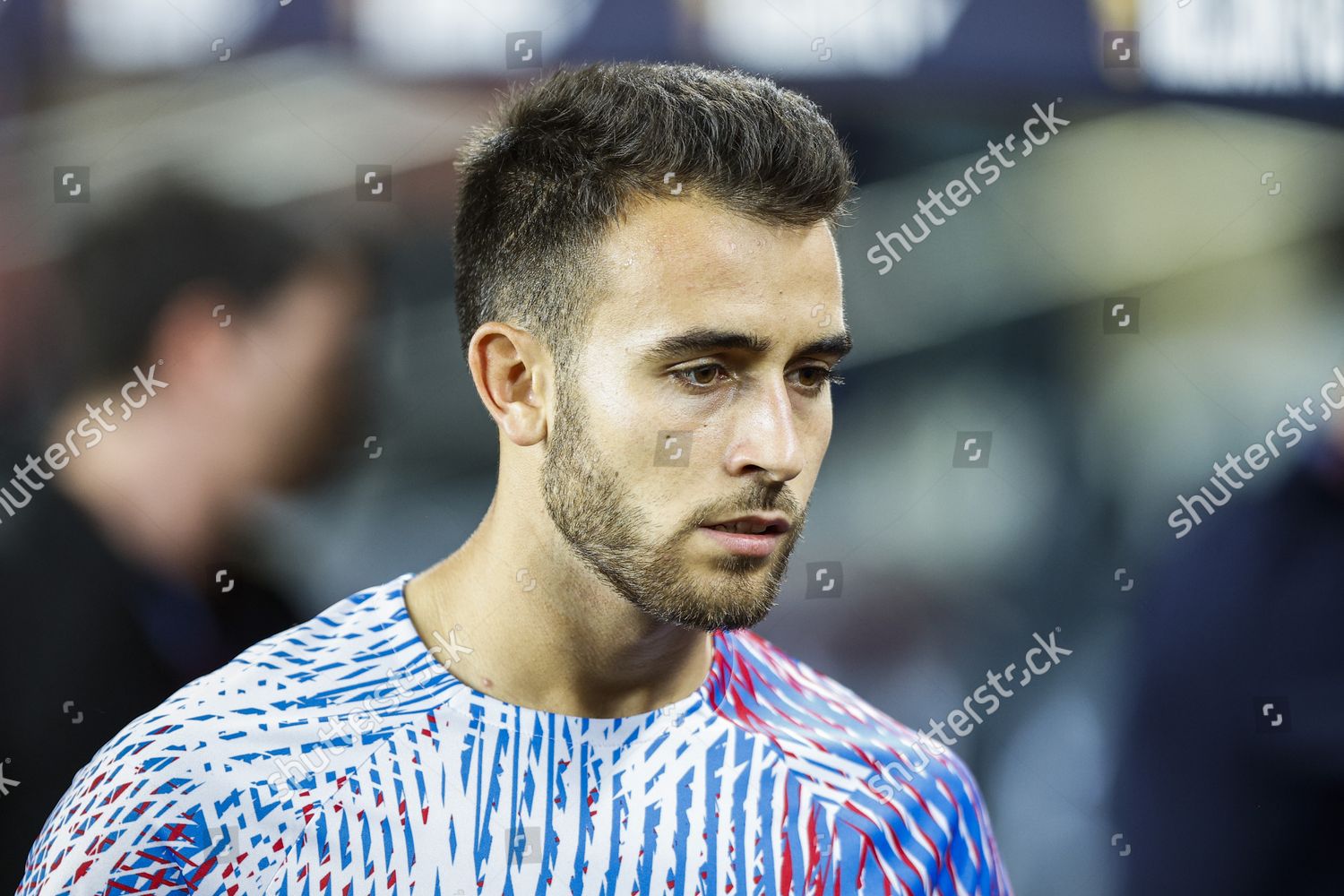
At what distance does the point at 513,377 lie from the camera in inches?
65.2

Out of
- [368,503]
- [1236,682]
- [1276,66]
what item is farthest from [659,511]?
[1276,66]

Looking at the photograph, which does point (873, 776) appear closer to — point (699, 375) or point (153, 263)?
point (699, 375)

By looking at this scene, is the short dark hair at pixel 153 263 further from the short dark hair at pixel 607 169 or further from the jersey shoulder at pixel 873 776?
the jersey shoulder at pixel 873 776

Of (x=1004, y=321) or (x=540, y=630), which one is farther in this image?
(x=1004, y=321)

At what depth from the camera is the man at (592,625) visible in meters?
1.48

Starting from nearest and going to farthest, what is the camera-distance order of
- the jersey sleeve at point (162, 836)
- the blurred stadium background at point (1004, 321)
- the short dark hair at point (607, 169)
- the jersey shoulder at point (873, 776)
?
the jersey sleeve at point (162, 836) → the short dark hair at point (607, 169) → the jersey shoulder at point (873, 776) → the blurred stadium background at point (1004, 321)

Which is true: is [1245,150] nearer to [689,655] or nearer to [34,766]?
[689,655]

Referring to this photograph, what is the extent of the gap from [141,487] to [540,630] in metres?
1.09

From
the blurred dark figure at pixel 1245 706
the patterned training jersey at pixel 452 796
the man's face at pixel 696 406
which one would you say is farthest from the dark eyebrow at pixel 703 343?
the blurred dark figure at pixel 1245 706

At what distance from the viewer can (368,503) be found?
2.39 metres

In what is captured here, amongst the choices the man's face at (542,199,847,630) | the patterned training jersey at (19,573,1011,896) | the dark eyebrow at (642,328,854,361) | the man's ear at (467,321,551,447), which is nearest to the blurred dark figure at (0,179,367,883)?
the patterned training jersey at (19,573,1011,896)

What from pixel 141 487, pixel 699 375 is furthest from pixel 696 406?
pixel 141 487

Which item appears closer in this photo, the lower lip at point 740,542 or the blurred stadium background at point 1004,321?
the lower lip at point 740,542

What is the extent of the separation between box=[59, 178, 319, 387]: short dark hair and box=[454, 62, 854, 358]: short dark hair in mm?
728
